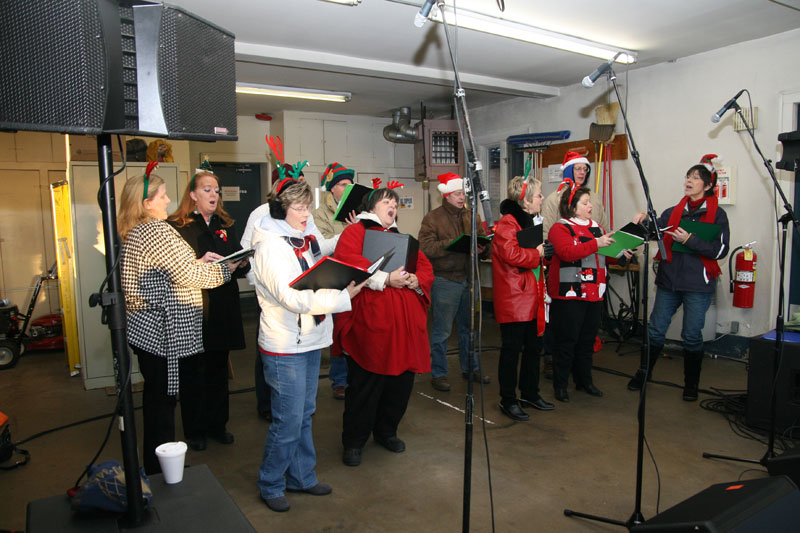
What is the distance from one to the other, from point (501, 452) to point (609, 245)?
1.52 meters

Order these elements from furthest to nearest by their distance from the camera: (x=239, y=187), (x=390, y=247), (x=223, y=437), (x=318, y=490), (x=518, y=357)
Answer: (x=239, y=187) → (x=518, y=357) → (x=223, y=437) → (x=390, y=247) → (x=318, y=490)

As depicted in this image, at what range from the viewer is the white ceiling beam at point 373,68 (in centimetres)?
491

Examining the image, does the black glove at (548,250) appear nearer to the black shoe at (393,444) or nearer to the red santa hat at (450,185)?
the red santa hat at (450,185)

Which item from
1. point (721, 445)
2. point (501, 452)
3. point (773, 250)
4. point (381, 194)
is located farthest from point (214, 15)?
point (773, 250)

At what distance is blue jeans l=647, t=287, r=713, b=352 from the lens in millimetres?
4027

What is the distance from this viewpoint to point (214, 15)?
4082 mm

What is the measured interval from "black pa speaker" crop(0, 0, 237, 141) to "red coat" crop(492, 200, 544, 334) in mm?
2121

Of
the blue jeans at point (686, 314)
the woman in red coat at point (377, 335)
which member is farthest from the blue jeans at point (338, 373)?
the blue jeans at point (686, 314)

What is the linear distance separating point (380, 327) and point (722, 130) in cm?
390

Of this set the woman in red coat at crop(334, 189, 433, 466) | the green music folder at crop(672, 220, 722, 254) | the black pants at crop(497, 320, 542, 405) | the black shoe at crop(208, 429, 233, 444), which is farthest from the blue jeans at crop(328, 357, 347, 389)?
the green music folder at crop(672, 220, 722, 254)

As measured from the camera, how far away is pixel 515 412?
12.1 ft

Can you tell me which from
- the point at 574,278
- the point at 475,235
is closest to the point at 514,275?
the point at 574,278

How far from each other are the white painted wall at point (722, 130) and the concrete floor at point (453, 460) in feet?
3.73

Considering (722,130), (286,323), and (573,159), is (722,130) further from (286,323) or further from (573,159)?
(286,323)
